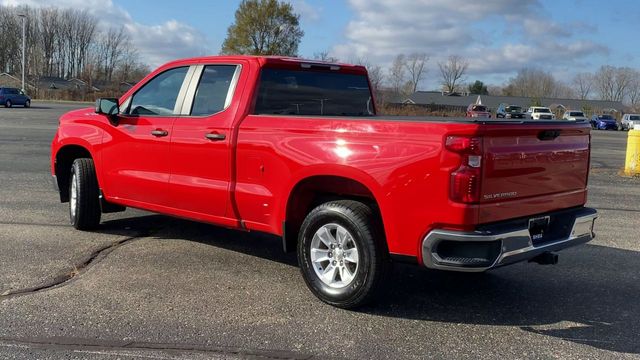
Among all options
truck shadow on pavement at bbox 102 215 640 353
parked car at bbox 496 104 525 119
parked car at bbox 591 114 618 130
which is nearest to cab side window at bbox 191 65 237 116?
truck shadow on pavement at bbox 102 215 640 353

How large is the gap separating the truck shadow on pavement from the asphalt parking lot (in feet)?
0.05

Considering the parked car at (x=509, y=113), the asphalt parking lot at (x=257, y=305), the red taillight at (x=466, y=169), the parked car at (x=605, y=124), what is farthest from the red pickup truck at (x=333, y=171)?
the parked car at (x=605, y=124)

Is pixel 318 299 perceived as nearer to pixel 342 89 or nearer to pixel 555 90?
pixel 342 89

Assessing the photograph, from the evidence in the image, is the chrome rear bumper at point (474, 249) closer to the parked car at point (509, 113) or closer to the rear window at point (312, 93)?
the parked car at point (509, 113)

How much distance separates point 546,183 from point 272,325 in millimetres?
2309

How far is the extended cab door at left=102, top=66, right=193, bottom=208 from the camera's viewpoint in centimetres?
588

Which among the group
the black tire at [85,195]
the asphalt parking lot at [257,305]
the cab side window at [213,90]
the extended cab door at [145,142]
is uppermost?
the cab side window at [213,90]

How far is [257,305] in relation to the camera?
4699 millimetres

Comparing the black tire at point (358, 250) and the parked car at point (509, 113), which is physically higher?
the parked car at point (509, 113)

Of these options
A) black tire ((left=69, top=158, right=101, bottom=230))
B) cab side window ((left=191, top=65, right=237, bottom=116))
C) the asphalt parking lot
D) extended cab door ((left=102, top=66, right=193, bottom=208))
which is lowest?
the asphalt parking lot

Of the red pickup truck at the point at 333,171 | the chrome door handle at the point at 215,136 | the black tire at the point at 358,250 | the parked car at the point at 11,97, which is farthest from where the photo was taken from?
the parked car at the point at 11,97

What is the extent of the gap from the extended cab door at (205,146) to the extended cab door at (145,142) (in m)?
0.15

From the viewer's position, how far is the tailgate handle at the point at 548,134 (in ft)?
14.6

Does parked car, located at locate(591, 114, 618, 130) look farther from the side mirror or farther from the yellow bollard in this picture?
the side mirror
